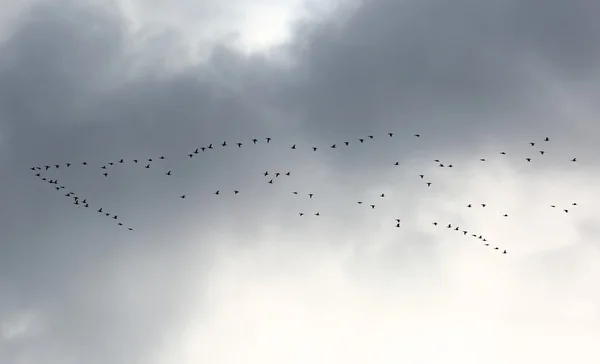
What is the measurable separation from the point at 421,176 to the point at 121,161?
74.4 metres

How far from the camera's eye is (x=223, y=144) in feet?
570

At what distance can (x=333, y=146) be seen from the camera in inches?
6658

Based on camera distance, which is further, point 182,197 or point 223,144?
point 182,197

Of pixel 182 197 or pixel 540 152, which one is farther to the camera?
pixel 182 197

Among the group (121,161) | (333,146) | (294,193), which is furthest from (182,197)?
(333,146)

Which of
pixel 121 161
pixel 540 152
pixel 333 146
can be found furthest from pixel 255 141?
pixel 540 152

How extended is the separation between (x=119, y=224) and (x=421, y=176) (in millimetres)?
74239

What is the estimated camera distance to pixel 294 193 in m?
184

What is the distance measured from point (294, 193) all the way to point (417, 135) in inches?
1320

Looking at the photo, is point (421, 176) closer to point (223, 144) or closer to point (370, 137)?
point (370, 137)

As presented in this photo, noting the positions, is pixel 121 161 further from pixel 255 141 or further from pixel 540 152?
pixel 540 152

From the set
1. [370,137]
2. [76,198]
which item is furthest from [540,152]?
[76,198]

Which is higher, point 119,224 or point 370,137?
point 370,137

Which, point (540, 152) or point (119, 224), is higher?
point (540, 152)
